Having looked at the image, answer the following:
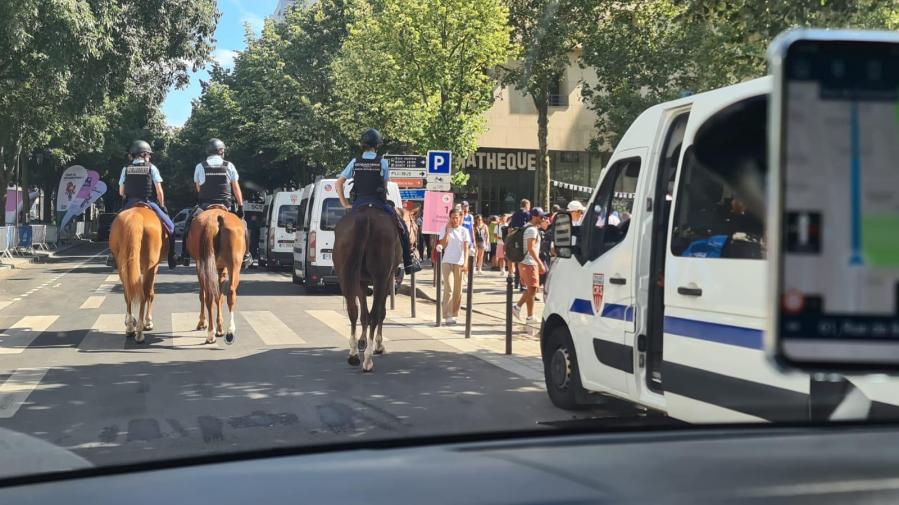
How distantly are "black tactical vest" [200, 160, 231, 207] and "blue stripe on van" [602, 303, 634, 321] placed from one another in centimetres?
639

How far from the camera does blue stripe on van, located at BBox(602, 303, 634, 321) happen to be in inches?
237

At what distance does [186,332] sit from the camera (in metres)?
12.1

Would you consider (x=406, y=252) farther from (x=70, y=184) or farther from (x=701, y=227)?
(x=70, y=184)

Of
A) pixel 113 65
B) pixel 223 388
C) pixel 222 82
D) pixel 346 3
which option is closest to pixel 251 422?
pixel 223 388

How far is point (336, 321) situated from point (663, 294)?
8485 mm

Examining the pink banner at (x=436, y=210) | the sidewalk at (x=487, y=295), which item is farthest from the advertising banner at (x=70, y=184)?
the pink banner at (x=436, y=210)

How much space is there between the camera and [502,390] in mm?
7949

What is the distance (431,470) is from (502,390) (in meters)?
6.59

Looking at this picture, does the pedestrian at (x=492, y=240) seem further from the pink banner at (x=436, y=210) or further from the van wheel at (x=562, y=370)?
the van wheel at (x=562, y=370)

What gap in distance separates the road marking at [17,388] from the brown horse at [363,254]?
9.59 feet

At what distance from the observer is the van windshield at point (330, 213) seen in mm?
19344

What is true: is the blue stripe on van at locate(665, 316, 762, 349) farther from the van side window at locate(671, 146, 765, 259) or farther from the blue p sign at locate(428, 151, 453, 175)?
the blue p sign at locate(428, 151, 453, 175)

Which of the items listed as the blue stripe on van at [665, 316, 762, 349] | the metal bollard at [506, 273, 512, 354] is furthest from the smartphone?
the metal bollard at [506, 273, 512, 354]

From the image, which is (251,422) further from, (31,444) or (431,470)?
(431,470)
